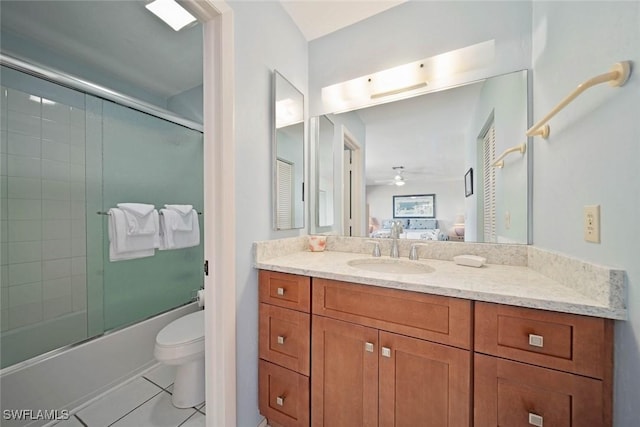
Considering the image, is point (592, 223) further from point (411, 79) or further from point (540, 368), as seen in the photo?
point (411, 79)

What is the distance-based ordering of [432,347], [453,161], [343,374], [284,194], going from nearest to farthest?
[432,347], [343,374], [453,161], [284,194]

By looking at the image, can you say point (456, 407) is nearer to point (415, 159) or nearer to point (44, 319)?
point (415, 159)

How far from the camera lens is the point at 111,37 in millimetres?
1692

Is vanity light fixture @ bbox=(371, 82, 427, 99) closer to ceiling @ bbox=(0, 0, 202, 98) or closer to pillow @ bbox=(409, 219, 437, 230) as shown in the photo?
pillow @ bbox=(409, 219, 437, 230)

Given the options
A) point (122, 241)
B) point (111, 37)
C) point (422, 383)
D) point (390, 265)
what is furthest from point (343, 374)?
point (111, 37)

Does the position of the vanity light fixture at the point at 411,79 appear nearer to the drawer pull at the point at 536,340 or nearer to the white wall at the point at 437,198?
the white wall at the point at 437,198

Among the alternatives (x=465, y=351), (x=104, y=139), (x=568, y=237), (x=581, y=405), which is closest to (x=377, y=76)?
(x=568, y=237)

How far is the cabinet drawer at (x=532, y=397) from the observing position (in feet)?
2.06

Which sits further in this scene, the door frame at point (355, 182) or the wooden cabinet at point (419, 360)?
the door frame at point (355, 182)

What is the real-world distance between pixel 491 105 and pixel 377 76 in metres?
0.67

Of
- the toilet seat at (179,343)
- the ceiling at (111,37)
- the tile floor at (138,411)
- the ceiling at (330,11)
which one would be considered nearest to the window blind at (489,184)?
the ceiling at (330,11)

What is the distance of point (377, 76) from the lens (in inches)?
58.4

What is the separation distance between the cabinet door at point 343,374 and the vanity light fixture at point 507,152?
1.06 meters

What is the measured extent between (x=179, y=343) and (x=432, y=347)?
1.35 m
